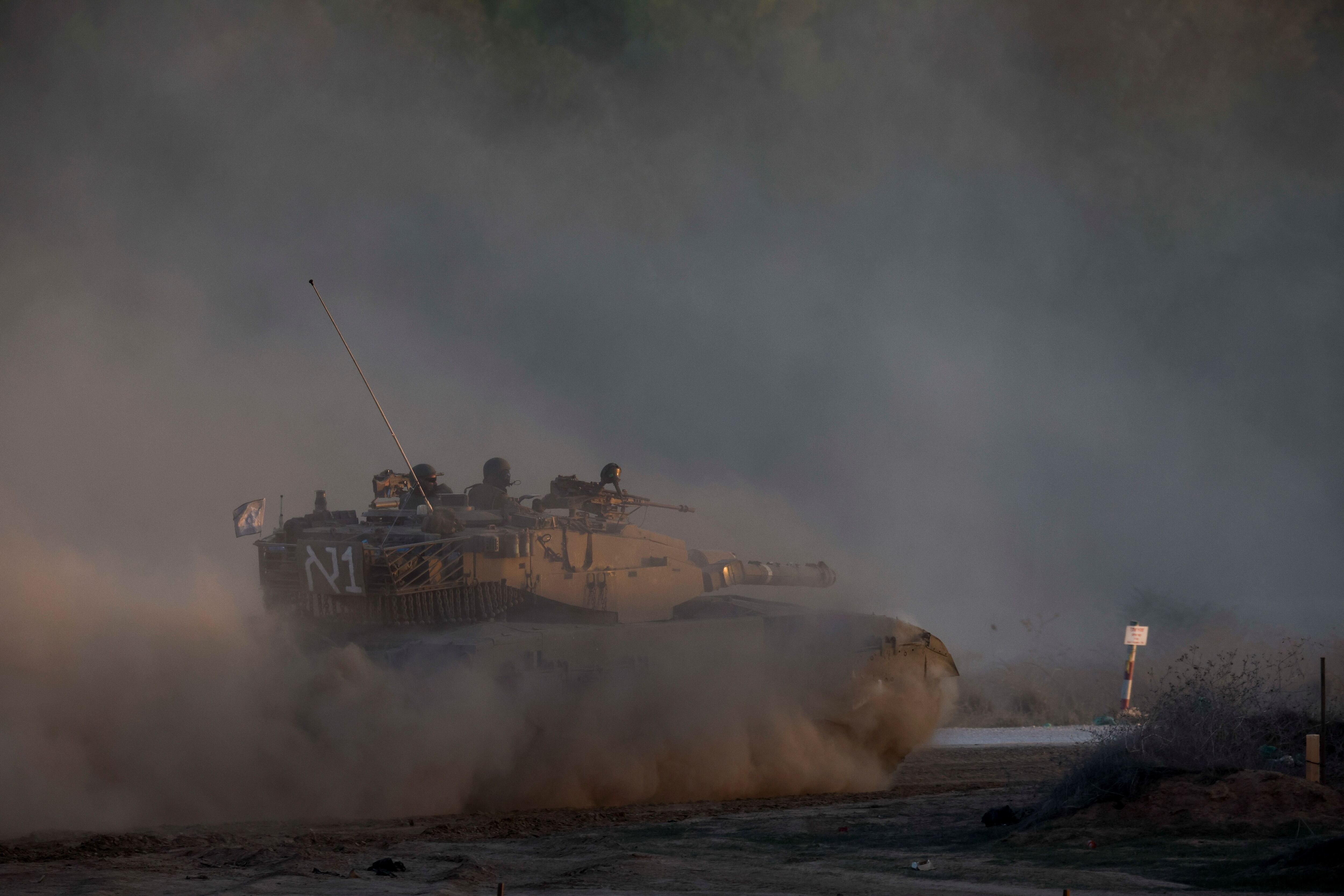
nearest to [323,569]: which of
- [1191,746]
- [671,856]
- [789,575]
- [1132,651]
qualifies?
[671,856]

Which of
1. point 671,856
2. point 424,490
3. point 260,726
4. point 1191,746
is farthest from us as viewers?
point 424,490

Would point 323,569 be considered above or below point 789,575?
above

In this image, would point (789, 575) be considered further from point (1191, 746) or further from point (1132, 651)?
point (1191, 746)

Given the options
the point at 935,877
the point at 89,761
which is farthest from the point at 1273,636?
the point at 89,761

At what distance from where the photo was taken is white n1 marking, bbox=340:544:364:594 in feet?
50.6

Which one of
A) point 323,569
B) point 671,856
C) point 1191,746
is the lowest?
point 671,856

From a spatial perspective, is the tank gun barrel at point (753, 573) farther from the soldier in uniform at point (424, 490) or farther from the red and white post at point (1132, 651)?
the red and white post at point (1132, 651)

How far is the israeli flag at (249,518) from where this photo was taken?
661 inches

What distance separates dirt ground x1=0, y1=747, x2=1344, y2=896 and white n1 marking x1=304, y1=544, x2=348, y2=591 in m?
3.83

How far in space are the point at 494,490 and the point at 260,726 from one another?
18.7 ft

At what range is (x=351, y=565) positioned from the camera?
1549cm

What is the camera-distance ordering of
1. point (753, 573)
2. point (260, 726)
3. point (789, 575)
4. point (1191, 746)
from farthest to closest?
1. point (789, 575)
2. point (753, 573)
3. point (260, 726)
4. point (1191, 746)

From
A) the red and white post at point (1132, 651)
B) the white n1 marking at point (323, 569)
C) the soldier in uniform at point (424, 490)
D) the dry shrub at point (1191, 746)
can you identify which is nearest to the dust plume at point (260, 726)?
the white n1 marking at point (323, 569)

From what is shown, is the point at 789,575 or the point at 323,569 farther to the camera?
the point at 789,575
